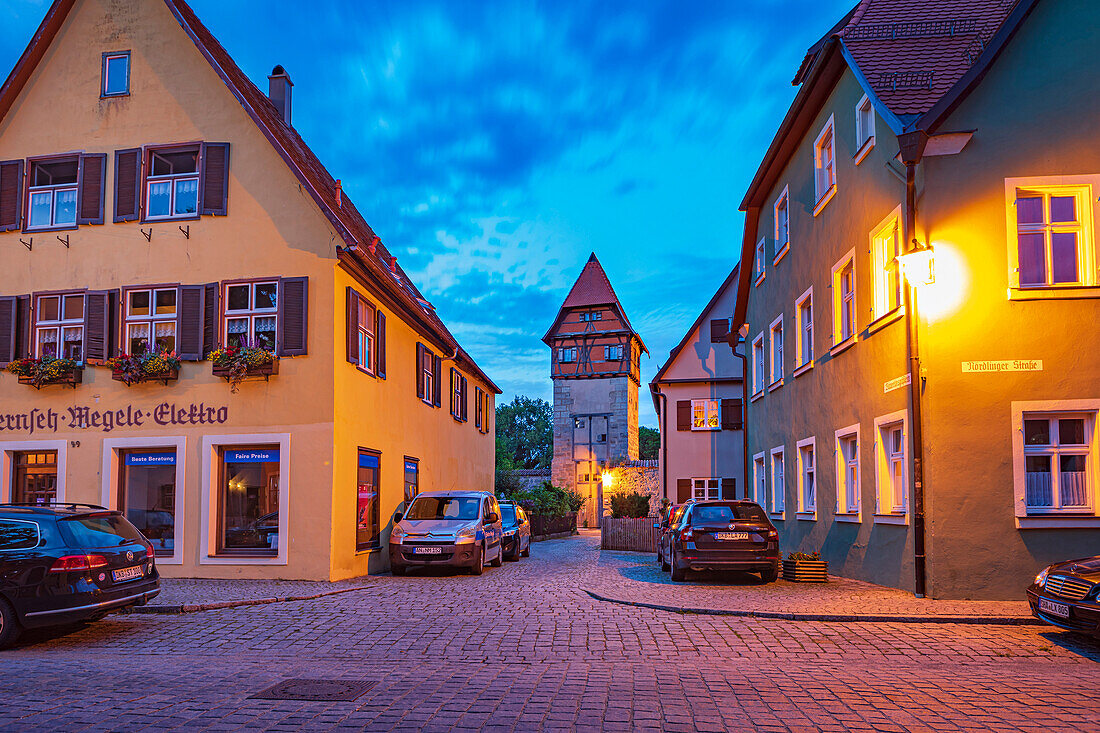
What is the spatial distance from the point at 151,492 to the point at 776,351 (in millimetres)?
15309

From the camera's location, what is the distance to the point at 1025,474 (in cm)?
1336

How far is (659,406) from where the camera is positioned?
39281 mm

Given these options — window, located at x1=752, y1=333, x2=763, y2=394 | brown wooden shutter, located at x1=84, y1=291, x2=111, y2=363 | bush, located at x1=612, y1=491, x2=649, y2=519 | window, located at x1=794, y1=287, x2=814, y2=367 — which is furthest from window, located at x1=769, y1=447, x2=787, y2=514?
brown wooden shutter, located at x1=84, y1=291, x2=111, y2=363

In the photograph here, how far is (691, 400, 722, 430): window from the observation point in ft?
121

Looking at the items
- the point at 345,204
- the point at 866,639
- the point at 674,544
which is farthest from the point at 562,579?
the point at 345,204

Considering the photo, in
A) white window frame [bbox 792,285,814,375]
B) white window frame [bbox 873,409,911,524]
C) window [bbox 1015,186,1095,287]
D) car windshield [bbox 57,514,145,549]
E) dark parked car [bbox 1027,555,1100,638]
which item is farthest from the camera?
white window frame [bbox 792,285,814,375]

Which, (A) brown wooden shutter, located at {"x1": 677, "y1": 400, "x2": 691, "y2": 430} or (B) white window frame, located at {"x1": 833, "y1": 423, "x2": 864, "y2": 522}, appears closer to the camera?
(B) white window frame, located at {"x1": 833, "y1": 423, "x2": 864, "y2": 522}

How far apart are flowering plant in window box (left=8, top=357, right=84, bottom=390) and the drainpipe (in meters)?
15.9

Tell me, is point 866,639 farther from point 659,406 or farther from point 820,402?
point 659,406

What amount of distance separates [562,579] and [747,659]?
9890mm

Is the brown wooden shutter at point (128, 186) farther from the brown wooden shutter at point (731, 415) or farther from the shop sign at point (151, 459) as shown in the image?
the brown wooden shutter at point (731, 415)

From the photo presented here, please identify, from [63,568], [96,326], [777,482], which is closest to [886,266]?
[777,482]

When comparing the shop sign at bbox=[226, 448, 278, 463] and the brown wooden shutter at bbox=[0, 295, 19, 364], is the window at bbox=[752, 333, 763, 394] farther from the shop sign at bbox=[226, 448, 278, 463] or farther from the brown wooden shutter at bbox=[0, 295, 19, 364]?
the brown wooden shutter at bbox=[0, 295, 19, 364]

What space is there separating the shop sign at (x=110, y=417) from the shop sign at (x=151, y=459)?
61 centimetres
